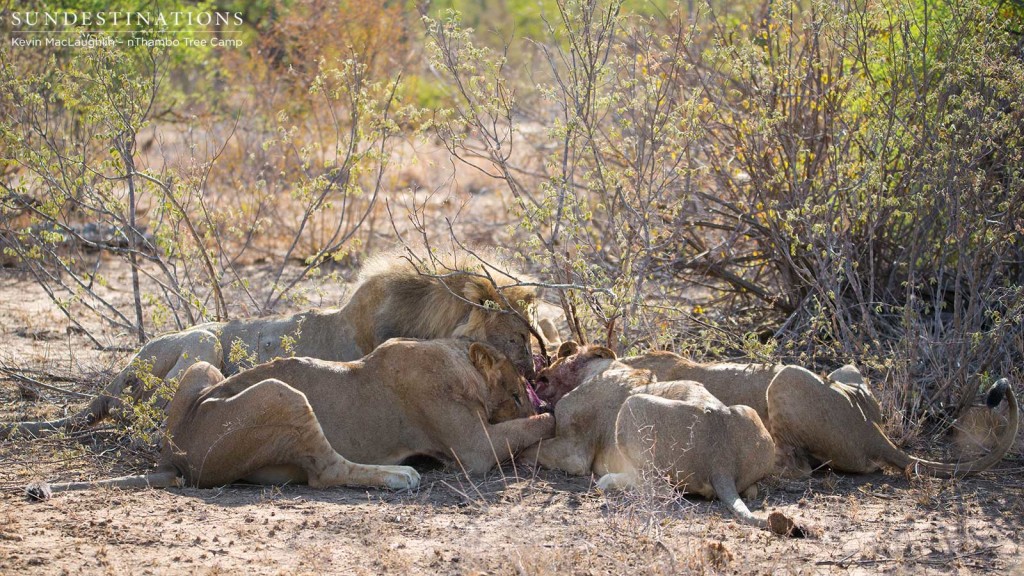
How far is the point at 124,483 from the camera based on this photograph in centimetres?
525

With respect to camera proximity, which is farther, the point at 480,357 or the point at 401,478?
the point at 480,357

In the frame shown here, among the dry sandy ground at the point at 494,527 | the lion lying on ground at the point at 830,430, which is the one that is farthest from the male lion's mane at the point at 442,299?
the lion lying on ground at the point at 830,430

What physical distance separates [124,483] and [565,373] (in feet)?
7.94

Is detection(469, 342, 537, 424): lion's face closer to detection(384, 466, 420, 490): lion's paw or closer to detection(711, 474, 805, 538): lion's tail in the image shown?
detection(384, 466, 420, 490): lion's paw

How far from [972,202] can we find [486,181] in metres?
8.69

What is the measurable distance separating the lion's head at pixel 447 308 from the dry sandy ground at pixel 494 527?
35.3 inches

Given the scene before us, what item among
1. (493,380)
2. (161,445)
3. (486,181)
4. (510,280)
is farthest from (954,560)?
(486,181)

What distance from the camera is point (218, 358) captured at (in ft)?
21.5

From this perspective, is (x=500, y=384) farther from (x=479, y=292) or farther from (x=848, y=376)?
(x=848, y=376)

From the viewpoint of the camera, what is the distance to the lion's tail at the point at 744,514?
4.66 metres

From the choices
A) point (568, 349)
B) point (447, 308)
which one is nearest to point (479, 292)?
point (447, 308)

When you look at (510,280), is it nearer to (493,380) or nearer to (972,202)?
(493,380)

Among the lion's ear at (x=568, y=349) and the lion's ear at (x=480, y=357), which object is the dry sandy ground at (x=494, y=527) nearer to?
the lion's ear at (x=480, y=357)

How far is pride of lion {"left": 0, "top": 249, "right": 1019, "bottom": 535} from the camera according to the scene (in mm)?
5320
